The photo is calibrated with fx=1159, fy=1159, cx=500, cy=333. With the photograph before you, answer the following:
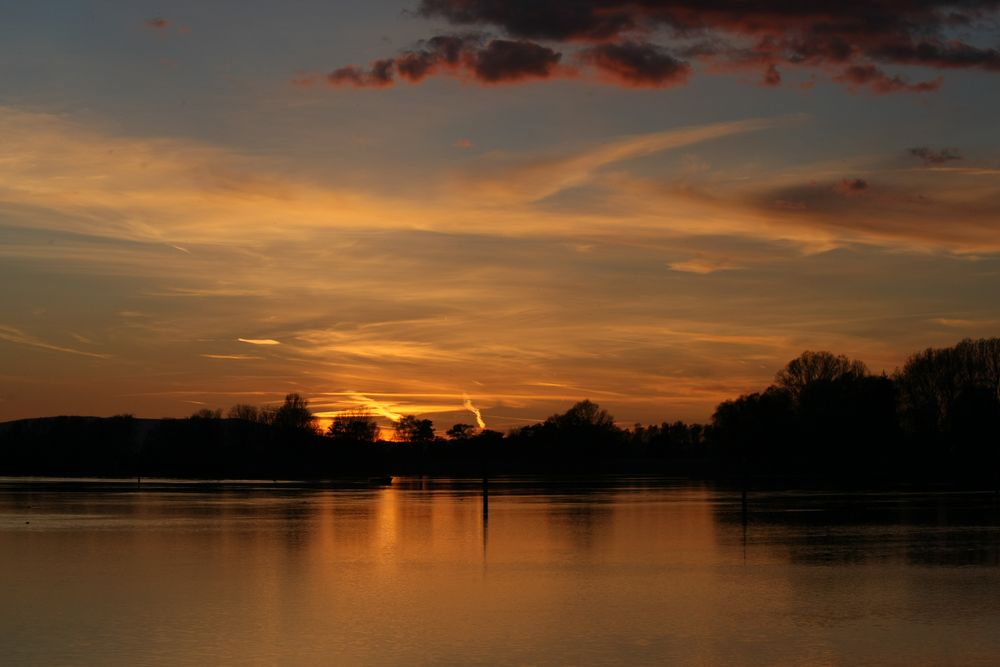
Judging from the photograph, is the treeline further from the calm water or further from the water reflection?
the calm water

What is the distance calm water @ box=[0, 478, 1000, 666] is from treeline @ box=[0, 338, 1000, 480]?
39.4 metres

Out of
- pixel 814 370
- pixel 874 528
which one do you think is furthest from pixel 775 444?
pixel 874 528

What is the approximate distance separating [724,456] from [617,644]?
152261 millimetres

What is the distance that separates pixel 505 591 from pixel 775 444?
12173cm

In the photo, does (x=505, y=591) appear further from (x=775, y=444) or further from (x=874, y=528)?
(x=775, y=444)

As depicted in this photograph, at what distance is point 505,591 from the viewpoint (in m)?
25.8

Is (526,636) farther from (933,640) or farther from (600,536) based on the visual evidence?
(600,536)

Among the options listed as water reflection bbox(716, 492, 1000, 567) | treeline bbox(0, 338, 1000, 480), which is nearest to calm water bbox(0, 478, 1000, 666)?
water reflection bbox(716, 492, 1000, 567)

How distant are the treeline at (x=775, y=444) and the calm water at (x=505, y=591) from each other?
129 feet

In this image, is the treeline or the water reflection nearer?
the water reflection

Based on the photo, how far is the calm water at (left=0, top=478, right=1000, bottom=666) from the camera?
723 inches

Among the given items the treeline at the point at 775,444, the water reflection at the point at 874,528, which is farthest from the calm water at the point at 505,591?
the treeline at the point at 775,444

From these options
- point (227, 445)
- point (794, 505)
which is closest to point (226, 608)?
point (794, 505)

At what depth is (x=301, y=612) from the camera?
22.5m
